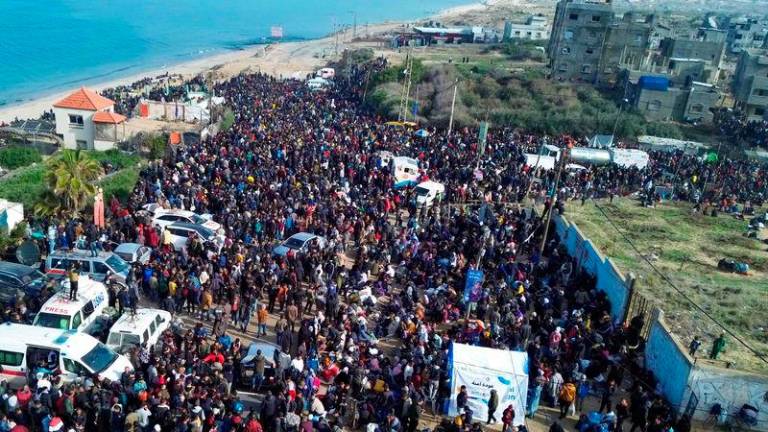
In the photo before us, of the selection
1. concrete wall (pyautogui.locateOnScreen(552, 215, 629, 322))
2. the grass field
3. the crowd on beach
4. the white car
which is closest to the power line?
the grass field

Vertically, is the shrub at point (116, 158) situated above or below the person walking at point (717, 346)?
below

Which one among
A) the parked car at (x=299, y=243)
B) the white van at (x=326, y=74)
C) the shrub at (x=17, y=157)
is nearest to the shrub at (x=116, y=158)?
the shrub at (x=17, y=157)

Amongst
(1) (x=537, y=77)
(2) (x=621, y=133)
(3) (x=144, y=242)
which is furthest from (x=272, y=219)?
(1) (x=537, y=77)

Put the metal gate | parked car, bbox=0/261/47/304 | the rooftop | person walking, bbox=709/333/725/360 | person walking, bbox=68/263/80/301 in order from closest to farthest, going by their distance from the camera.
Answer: person walking, bbox=68/263/80/301 < person walking, bbox=709/333/725/360 < parked car, bbox=0/261/47/304 < the metal gate < the rooftop

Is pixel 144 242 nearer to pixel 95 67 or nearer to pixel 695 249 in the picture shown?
pixel 695 249

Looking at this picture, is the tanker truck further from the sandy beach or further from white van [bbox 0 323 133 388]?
the sandy beach

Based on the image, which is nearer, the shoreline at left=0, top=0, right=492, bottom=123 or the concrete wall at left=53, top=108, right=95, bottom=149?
the concrete wall at left=53, top=108, right=95, bottom=149

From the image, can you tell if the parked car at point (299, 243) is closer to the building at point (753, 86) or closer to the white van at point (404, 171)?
the white van at point (404, 171)

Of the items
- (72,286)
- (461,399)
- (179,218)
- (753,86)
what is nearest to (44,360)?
(72,286)
